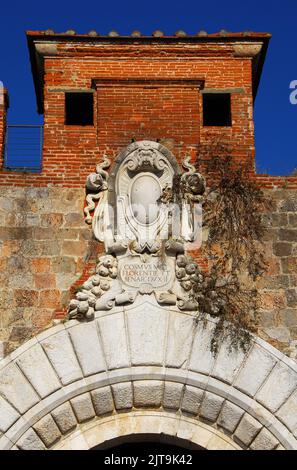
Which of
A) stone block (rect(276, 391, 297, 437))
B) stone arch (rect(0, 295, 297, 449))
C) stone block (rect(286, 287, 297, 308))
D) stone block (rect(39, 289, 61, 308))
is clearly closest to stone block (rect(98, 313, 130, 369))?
stone arch (rect(0, 295, 297, 449))

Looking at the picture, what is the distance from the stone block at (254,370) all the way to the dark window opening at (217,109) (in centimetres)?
341

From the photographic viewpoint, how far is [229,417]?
37.6ft

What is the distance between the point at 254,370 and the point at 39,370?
245 centimetres

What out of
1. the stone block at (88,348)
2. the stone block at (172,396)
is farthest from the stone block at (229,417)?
the stone block at (88,348)

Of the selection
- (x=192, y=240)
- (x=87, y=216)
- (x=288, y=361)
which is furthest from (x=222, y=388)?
(x=87, y=216)

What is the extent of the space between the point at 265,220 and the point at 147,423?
289 centimetres

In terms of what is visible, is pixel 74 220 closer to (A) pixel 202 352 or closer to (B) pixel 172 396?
(A) pixel 202 352

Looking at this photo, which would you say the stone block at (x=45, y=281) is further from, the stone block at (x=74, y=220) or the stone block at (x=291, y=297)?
the stone block at (x=291, y=297)

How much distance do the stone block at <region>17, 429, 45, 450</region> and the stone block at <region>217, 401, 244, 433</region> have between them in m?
2.03

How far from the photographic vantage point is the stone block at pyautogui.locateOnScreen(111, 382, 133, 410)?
11.5m

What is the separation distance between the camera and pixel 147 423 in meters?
11.5

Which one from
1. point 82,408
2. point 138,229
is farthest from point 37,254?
point 82,408

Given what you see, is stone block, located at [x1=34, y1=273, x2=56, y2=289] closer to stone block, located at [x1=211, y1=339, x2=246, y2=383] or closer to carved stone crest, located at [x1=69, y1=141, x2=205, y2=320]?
carved stone crest, located at [x1=69, y1=141, x2=205, y2=320]

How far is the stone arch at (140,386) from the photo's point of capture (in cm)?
1141
